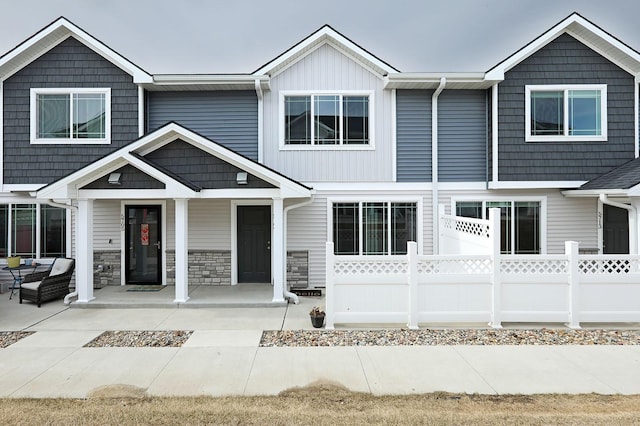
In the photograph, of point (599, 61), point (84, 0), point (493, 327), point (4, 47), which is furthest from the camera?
point (84, 0)

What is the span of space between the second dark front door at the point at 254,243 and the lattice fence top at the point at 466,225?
15.5 feet

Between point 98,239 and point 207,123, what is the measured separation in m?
4.40

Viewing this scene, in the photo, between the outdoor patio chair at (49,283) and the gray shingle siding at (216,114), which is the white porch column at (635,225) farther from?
the outdoor patio chair at (49,283)

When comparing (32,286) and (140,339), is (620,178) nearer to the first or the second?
(140,339)

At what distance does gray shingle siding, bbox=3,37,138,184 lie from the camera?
9.93 meters

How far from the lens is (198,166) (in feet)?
27.8

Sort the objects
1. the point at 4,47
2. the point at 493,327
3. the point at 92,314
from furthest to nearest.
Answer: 1. the point at 4,47
2. the point at 92,314
3. the point at 493,327

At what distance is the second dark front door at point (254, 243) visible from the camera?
34.1ft

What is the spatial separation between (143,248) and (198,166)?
11.5 ft

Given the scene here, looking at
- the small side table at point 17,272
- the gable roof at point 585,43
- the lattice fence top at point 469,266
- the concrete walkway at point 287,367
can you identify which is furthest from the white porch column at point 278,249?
the small side table at point 17,272

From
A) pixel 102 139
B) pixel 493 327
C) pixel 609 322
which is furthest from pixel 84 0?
pixel 609 322

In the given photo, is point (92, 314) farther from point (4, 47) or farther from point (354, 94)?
point (4, 47)

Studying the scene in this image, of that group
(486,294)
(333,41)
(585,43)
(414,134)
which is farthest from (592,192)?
(333,41)

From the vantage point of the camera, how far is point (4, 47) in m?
11.8
